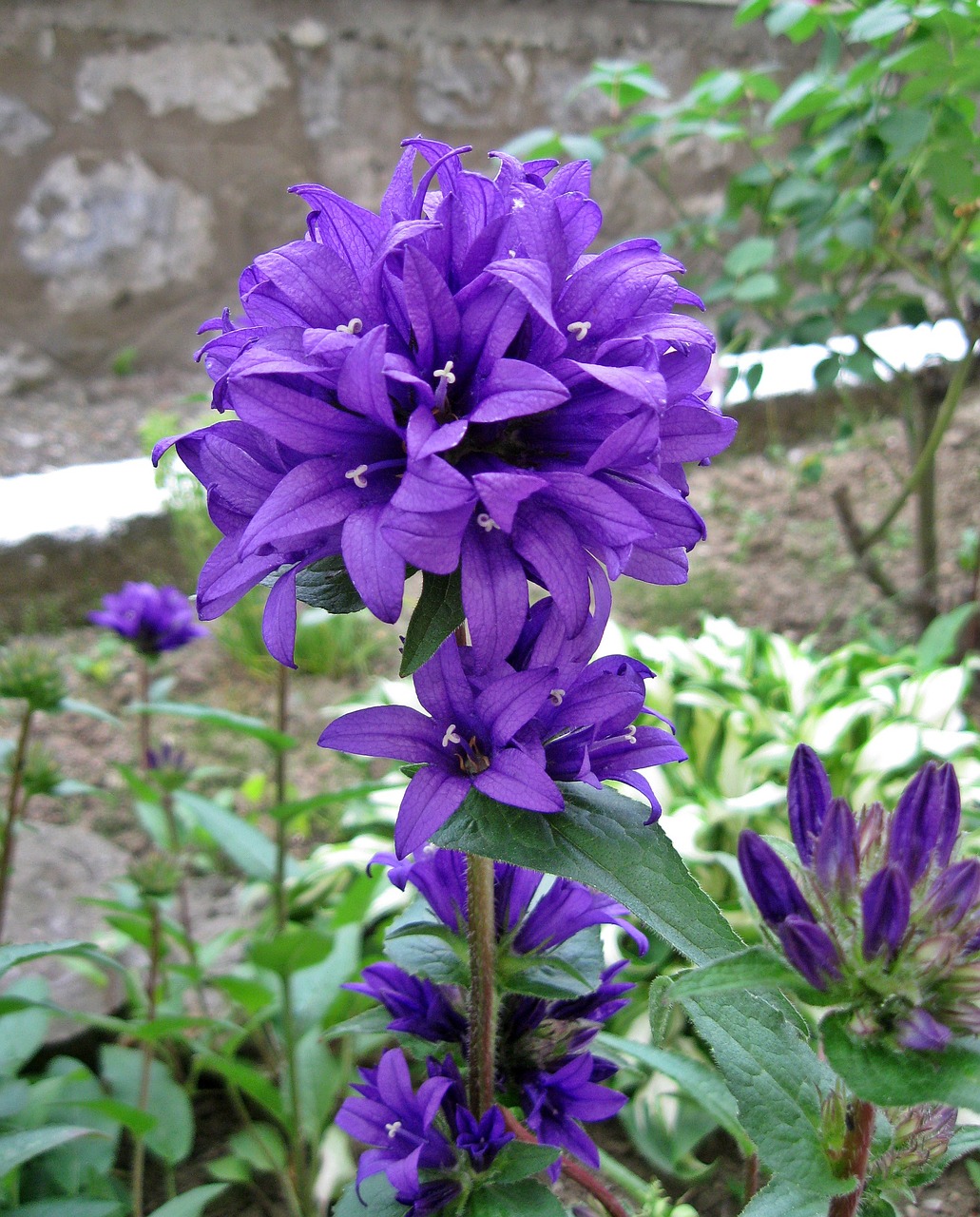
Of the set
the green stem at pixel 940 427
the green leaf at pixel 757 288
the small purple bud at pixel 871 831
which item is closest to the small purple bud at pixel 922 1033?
the small purple bud at pixel 871 831

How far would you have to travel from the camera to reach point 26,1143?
0.92 meters

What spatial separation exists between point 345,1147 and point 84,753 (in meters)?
1.24

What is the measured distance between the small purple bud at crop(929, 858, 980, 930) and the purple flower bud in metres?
0.02

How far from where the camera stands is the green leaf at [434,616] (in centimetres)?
58

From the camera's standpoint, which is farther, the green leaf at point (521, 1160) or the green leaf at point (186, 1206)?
the green leaf at point (186, 1206)

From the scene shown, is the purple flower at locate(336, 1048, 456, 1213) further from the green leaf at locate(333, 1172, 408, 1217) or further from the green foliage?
the green foliage

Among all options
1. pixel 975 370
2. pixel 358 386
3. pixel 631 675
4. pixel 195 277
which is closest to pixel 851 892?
pixel 631 675

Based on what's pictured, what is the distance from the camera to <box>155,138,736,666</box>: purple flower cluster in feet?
1.75

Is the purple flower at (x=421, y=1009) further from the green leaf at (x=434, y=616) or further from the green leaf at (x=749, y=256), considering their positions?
the green leaf at (x=749, y=256)

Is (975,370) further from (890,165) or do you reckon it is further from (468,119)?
(468,119)

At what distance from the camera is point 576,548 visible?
1.88 feet

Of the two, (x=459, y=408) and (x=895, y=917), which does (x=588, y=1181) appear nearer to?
(x=895, y=917)

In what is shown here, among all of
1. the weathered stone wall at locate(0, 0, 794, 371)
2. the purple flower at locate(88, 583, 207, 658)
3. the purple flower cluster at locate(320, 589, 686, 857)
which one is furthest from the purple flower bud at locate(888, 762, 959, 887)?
the weathered stone wall at locate(0, 0, 794, 371)

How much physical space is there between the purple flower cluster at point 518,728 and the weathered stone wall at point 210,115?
2.71 metres
